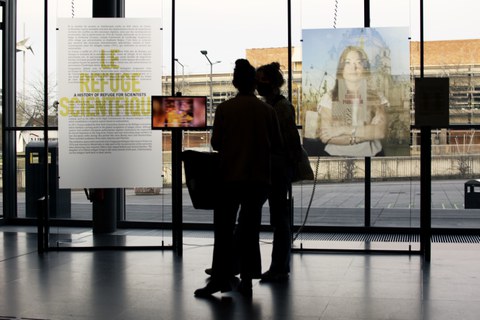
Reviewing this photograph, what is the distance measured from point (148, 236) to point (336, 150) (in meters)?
2.52

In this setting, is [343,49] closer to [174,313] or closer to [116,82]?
[116,82]

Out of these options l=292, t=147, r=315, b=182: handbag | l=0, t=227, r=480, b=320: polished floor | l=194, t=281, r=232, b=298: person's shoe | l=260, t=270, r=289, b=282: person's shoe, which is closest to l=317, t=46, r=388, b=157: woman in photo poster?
l=0, t=227, r=480, b=320: polished floor

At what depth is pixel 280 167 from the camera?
5.14 meters

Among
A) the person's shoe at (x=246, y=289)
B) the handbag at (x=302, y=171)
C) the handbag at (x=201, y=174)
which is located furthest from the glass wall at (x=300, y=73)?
the person's shoe at (x=246, y=289)

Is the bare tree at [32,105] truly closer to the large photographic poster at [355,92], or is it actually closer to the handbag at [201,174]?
the large photographic poster at [355,92]

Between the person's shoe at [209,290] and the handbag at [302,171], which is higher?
the handbag at [302,171]

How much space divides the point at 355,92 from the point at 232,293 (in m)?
2.69

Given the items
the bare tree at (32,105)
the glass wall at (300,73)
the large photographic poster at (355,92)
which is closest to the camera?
the large photographic poster at (355,92)

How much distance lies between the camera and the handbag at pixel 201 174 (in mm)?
4840

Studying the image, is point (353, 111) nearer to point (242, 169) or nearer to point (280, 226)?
point (280, 226)

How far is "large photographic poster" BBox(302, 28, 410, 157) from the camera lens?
6656mm

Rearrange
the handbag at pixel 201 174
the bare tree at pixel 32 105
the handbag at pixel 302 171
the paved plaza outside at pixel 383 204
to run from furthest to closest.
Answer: the bare tree at pixel 32 105 → the paved plaza outside at pixel 383 204 → the handbag at pixel 302 171 → the handbag at pixel 201 174

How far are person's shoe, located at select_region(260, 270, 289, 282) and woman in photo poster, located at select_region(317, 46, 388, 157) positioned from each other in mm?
1821

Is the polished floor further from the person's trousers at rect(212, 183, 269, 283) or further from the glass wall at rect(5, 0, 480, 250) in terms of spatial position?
the glass wall at rect(5, 0, 480, 250)
